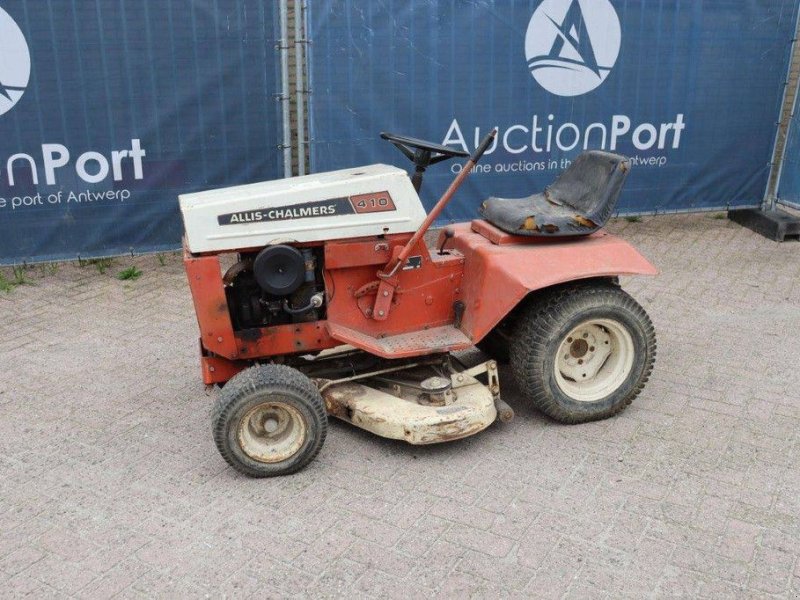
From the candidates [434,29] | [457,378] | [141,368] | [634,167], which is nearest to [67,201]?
[141,368]

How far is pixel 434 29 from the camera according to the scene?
23.1 ft

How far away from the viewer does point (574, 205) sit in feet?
15.3

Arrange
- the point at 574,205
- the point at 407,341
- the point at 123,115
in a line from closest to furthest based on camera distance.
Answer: the point at 407,341
the point at 574,205
the point at 123,115

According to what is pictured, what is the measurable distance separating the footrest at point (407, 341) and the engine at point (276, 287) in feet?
0.59

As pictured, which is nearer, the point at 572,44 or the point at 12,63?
the point at 12,63

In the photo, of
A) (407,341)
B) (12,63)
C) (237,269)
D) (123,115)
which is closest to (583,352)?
(407,341)

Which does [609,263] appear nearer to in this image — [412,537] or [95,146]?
[412,537]

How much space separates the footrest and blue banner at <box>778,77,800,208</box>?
5.12m

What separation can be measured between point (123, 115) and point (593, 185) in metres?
3.99

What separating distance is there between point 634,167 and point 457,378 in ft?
14.2

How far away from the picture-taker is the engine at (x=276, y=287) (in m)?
4.01

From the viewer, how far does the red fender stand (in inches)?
165

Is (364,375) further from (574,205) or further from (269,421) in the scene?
(574,205)

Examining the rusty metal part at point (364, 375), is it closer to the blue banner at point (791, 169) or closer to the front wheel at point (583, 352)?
the front wheel at point (583, 352)
